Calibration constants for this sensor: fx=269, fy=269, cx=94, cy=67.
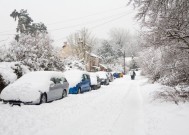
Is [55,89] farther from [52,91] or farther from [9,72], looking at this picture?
[9,72]

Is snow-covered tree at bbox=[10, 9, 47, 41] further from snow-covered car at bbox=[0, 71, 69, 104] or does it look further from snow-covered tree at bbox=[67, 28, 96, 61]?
snow-covered car at bbox=[0, 71, 69, 104]

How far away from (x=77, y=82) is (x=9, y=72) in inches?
208

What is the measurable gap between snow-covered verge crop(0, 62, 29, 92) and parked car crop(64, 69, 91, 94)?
3489mm

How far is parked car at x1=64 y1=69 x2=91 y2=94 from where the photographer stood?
19.9m

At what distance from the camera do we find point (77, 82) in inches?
800

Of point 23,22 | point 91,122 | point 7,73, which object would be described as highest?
point 23,22

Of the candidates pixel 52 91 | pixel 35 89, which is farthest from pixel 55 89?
pixel 35 89

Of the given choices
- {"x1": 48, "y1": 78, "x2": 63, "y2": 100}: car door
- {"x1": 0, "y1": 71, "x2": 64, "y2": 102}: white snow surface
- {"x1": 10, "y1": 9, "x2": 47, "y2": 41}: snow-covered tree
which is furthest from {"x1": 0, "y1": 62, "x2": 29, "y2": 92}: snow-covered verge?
{"x1": 10, "y1": 9, "x2": 47, "y2": 41}: snow-covered tree

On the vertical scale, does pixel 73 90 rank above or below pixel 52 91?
below

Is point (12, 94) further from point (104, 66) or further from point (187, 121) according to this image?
point (104, 66)

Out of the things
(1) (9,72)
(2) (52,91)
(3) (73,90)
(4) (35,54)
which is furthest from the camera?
(4) (35,54)

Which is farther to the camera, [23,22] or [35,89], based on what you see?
[23,22]

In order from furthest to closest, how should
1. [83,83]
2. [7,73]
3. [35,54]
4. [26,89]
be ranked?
[35,54] → [83,83] → [7,73] → [26,89]

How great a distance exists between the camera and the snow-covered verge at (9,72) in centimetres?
1616
